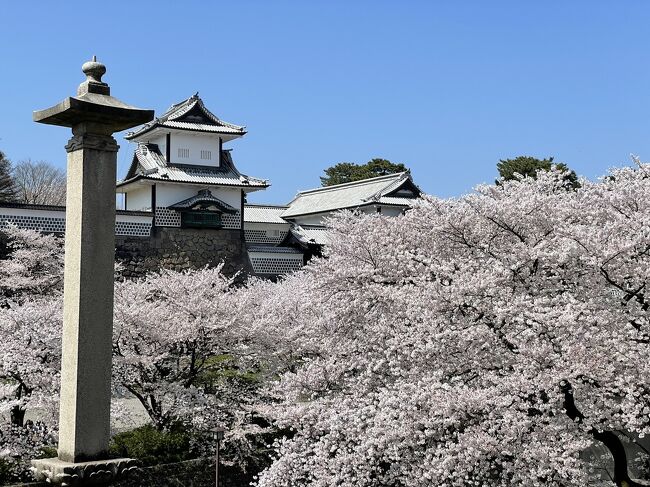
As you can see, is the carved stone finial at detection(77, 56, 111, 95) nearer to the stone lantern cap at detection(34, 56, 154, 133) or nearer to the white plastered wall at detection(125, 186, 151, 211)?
the stone lantern cap at detection(34, 56, 154, 133)

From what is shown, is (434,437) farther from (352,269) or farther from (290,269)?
(290,269)

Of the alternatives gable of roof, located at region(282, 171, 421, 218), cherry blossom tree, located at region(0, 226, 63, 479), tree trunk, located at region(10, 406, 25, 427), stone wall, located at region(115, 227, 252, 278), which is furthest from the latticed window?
tree trunk, located at region(10, 406, 25, 427)

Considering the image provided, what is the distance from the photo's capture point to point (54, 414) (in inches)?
529

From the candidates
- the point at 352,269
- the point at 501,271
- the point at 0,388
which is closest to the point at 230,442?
the point at 0,388

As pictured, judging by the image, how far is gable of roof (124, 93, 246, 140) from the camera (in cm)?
3180

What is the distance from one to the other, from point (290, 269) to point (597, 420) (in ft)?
81.3

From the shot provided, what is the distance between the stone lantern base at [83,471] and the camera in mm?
5277

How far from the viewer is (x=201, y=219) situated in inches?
1233

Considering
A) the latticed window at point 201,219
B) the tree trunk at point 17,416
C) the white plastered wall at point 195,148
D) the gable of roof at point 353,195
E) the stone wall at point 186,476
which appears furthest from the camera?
the gable of roof at point 353,195

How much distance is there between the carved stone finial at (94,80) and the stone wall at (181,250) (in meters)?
22.0

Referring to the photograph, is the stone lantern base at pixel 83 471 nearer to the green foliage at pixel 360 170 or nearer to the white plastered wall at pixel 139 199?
the white plastered wall at pixel 139 199

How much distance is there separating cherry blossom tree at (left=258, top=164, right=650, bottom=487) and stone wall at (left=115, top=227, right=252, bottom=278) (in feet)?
56.3

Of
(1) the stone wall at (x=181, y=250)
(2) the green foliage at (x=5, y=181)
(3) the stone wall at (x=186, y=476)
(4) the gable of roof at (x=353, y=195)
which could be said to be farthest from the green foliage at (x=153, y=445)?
(2) the green foliage at (x=5, y=181)

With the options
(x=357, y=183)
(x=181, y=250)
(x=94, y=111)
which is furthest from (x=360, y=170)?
(x=94, y=111)
